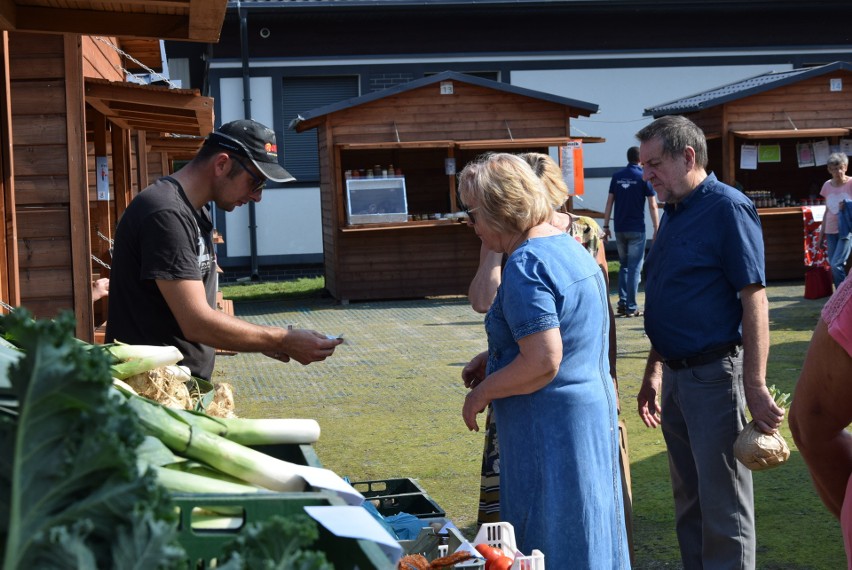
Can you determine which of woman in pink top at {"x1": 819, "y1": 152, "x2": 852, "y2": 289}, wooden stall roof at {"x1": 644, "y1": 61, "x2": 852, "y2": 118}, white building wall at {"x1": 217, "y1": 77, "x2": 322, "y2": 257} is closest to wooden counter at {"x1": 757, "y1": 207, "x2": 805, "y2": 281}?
wooden stall roof at {"x1": 644, "y1": 61, "x2": 852, "y2": 118}

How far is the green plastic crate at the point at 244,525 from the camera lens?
1.59 metres

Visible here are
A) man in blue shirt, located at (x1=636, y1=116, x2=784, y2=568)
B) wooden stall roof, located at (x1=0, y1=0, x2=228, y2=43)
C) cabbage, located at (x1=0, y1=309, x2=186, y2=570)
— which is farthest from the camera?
wooden stall roof, located at (x1=0, y1=0, x2=228, y2=43)

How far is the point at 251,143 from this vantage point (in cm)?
385

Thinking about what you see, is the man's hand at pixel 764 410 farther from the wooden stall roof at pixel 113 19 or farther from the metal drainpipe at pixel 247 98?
the metal drainpipe at pixel 247 98

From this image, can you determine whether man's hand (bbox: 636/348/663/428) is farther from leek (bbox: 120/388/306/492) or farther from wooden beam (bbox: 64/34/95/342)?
wooden beam (bbox: 64/34/95/342)

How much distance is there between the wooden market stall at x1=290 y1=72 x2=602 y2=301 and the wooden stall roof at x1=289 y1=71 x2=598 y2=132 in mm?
16

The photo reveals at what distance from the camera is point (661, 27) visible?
23047mm

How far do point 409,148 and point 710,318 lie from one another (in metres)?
13.3

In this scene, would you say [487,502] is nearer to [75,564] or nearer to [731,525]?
[731,525]

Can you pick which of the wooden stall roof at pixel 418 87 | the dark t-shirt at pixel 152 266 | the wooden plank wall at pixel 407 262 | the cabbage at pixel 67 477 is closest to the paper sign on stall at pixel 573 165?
the wooden stall roof at pixel 418 87

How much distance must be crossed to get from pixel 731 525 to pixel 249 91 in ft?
59.4

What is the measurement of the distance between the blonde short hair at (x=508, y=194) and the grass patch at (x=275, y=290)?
15075 millimetres

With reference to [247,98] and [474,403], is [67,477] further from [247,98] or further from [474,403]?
[247,98]

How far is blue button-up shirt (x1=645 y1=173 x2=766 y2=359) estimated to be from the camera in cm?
419
